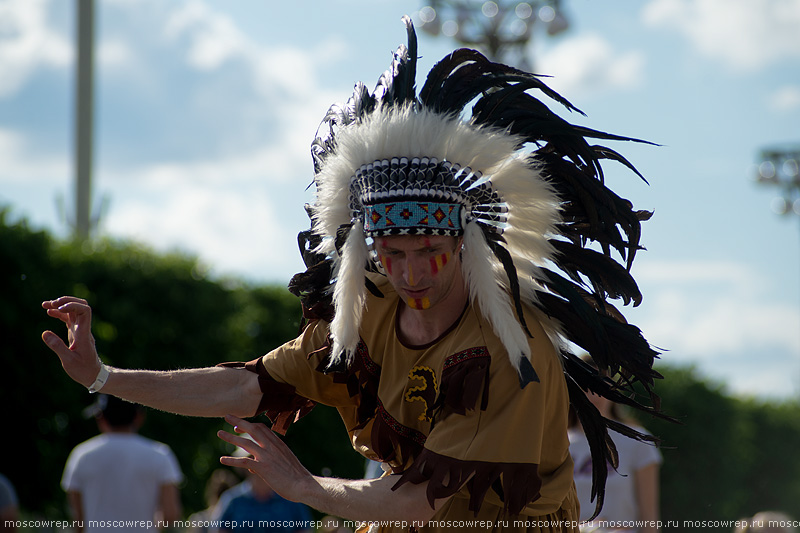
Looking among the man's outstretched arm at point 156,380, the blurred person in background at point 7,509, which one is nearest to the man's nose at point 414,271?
the man's outstretched arm at point 156,380

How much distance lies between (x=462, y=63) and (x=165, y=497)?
12.1 ft

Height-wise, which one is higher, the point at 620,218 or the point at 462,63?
the point at 462,63

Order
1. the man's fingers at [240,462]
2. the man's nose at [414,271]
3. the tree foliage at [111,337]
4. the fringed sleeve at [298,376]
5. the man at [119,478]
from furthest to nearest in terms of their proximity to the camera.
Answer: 1. the tree foliage at [111,337]
2. the man at [119,478]
3. the fringed sleeve at [298,376]
4. the man's nose at [414,271]
5. the man's fingers at [240,462]

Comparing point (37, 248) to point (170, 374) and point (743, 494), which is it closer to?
point (170, 374)

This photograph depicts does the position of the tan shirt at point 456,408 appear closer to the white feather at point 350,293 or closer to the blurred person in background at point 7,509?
the white feather at point 350,293

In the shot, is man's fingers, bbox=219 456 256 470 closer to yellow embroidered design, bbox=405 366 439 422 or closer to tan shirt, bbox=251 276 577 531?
tan shirt, bbox=251 276 577 531

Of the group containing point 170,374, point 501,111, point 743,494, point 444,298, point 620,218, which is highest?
point 501,111

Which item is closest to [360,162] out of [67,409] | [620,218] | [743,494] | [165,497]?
[620,218]

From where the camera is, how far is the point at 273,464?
9.06 feet

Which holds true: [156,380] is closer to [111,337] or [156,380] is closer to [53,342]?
[53,342]

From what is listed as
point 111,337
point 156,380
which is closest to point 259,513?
point 111,337

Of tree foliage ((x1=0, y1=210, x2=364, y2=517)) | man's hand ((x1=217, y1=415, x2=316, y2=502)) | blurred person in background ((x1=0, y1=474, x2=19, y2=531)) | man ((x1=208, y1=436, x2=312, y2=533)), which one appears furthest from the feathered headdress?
tree foliage ((x1=0, y1=210, x2=364, y2=517))

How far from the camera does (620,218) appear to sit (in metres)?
3.19

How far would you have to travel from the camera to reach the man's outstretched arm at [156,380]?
3062mm
